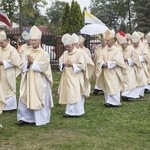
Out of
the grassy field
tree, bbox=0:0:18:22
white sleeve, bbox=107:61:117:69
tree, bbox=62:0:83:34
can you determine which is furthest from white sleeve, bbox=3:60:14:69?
tree, bbox=62:0:83:34

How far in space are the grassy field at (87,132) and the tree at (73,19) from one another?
15.4 meters

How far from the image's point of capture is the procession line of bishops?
389 inches

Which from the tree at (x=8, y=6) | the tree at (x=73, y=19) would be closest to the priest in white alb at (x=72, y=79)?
the tree at (x=8, y=6)

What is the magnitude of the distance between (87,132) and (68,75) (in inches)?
74.5

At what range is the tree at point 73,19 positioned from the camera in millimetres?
27125

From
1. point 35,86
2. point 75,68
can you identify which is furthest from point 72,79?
point 35,86

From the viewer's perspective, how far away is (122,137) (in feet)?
29.0

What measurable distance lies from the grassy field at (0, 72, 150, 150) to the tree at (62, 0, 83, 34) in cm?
1542

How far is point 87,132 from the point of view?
9.34 metres

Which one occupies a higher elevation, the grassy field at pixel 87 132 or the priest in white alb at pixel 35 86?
the priest in white alb at pixel 35 86

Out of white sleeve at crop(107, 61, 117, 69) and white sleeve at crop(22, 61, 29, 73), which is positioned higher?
white sleeve at crop(22, 61, 29, 73)

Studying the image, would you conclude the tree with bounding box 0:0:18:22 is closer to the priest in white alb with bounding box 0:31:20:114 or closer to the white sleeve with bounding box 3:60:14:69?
the priest in white alb with bounding box 0:31:20:114

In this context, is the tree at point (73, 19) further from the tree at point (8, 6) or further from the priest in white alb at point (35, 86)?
the priest in white alb at point (35, 86)

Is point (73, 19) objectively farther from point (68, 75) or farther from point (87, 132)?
point (87, 132)
